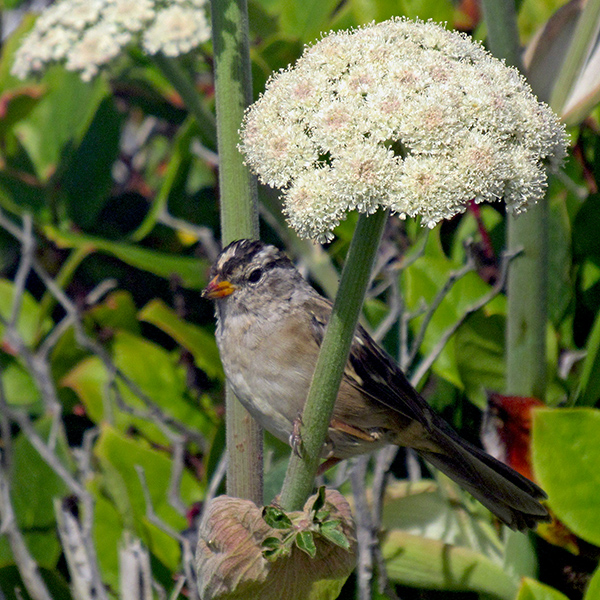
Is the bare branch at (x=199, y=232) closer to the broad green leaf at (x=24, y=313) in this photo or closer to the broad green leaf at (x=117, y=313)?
the broad green leaf at (x=117, y=313)

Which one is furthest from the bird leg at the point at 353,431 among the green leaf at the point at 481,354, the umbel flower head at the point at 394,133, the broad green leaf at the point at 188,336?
the umbel flower head at the point at 394,133

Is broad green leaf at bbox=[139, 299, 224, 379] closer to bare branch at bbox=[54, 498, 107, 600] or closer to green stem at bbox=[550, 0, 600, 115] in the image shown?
bare branch at bbox=[54, 498, 107, 600]

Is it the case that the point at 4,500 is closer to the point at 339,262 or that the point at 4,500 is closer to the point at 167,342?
the point at 167,342

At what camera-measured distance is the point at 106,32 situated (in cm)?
265

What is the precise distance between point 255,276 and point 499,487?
34.5 inches

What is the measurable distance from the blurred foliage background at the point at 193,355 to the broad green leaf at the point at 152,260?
11 millimetres

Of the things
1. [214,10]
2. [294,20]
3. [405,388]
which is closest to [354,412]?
[405,388]

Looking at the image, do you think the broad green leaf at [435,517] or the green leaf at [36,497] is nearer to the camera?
the broad green leaf at [435,517]

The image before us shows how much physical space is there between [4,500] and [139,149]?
240cm

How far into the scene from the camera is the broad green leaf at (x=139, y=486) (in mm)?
2289

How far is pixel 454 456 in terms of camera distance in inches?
80.0

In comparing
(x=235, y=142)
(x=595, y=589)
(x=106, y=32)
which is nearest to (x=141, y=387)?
(x=106, y=32)

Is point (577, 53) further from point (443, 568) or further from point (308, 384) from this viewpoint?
point (443, 568)

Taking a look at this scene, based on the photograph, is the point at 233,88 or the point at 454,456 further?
the point at 454,456
